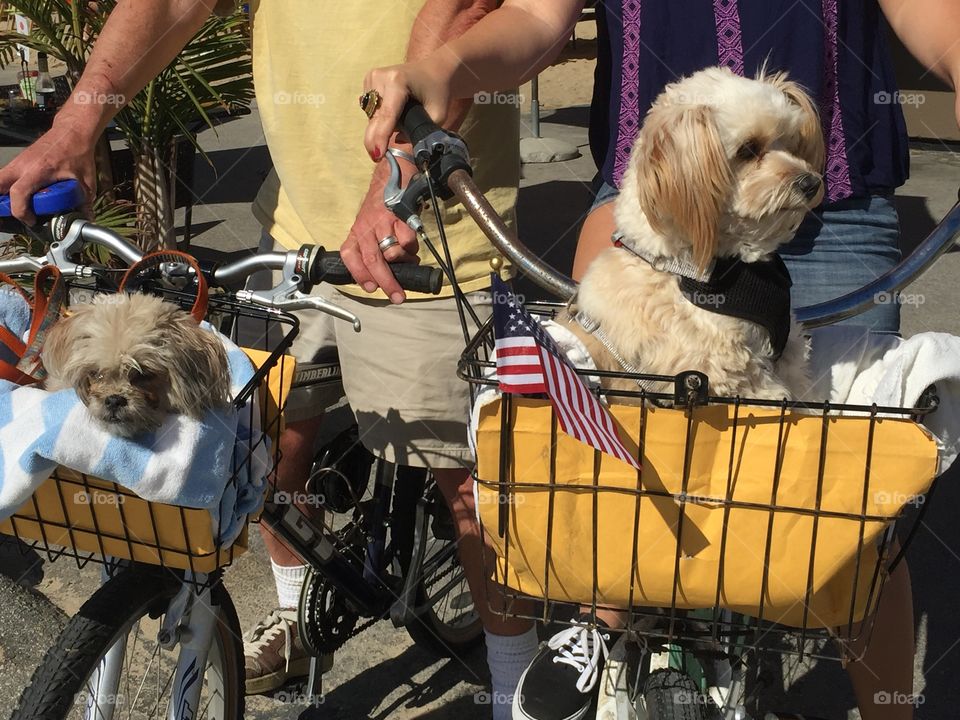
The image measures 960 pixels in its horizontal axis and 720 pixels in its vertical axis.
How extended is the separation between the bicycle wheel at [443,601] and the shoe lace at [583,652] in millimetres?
563

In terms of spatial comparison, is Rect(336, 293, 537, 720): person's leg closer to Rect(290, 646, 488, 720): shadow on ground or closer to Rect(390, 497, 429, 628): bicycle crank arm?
Rect(390, 497, 429, 628): bicycle crank arm

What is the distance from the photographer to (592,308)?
184 centimetres

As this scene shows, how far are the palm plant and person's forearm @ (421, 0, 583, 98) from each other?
2856mm

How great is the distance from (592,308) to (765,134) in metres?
0.48

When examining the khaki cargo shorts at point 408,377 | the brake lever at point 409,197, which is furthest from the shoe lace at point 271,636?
the brake lever at point 409,197

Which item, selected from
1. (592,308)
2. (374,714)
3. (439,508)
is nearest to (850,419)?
(592,308)

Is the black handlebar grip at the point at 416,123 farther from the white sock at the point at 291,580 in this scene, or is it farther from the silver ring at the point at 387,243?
the white sock at the point at 291,580

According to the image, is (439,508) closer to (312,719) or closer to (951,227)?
(312,719)

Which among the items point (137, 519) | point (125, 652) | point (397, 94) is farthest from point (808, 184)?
point (125, 652)

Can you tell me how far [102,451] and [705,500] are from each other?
94 centimetres

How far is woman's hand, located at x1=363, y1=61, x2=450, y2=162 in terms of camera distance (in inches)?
65.0

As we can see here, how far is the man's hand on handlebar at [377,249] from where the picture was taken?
179 cm

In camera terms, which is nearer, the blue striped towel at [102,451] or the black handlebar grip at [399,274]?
the blue striped towel at [102,451]

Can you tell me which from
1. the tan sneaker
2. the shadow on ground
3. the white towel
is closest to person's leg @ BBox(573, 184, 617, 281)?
the white towel
